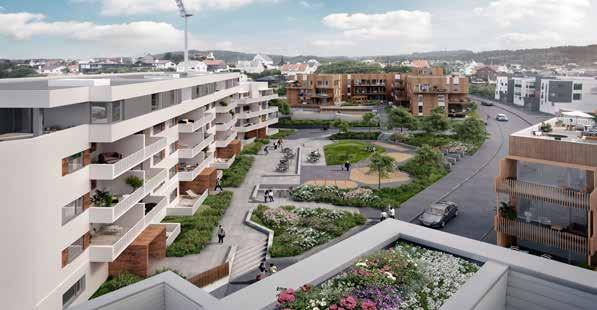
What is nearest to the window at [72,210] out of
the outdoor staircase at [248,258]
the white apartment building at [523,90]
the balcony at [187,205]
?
the outdoor staircase at [248,258]

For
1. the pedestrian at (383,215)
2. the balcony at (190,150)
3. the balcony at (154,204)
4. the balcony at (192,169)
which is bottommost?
the pedestrian at (383,215)

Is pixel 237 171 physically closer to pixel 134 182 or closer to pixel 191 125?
pixel 191 125

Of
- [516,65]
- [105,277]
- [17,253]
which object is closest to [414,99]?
[105,277]

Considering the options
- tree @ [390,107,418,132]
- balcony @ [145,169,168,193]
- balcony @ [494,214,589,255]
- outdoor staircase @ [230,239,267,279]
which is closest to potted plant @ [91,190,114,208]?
balcony @ [145,169,168,193]

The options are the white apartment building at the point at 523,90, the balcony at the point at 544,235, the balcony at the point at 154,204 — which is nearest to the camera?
the balcony at the point at 544,235

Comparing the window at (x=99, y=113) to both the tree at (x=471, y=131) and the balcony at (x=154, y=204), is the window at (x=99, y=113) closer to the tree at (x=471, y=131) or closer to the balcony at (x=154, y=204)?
the balcony at (x=154, y=204)

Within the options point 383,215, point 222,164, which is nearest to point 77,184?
point 383,215

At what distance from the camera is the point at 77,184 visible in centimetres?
1722

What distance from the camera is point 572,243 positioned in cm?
1823

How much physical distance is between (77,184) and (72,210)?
0.95 metres

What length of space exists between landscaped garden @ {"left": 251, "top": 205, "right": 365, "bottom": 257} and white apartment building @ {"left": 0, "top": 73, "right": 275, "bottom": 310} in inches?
185

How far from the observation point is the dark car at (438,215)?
26.3m

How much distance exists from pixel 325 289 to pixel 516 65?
170 meters

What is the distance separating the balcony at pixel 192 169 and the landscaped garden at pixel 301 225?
482cm
